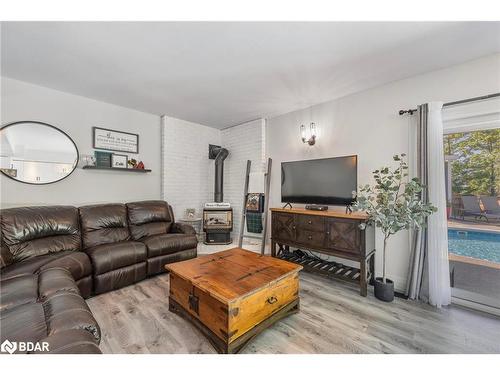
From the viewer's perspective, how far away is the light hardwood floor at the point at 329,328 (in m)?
1.52

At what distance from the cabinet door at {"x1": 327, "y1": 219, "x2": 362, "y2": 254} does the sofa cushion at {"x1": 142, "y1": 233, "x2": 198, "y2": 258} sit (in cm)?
189

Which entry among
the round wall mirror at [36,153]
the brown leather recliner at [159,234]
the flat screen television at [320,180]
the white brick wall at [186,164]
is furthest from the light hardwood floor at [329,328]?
the white brick wall at [186,164]

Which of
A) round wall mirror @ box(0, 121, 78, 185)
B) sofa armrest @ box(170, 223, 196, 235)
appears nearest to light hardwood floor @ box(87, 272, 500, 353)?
sofa armrest @ box(170, 223, 196, 235)

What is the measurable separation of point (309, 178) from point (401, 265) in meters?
1.48

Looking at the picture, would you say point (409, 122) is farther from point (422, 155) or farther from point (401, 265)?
point (401, 265)

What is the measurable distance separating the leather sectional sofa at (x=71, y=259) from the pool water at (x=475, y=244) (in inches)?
124

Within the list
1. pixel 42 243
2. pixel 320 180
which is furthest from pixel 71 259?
pixel 320 180

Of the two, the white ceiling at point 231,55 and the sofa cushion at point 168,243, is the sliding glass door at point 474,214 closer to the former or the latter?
the white ceiling at point 231,55

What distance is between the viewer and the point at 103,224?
275 centimetres

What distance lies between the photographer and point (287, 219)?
2.96 m

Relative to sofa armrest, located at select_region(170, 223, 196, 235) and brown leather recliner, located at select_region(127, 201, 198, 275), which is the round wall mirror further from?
sofa armrest, located at select_region(170, 223, 196, 235)

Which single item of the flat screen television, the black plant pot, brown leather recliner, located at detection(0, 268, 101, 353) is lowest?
the black plant pot

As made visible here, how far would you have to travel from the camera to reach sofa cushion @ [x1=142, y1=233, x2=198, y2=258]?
268 centimetres

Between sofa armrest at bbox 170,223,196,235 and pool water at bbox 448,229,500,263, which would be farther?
sofa armrest at bbox 170,223,196,235
